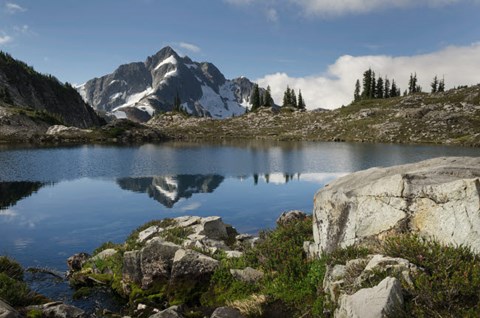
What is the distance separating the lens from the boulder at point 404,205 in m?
10.7

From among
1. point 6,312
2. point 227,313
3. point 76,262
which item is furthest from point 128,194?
point 227,313

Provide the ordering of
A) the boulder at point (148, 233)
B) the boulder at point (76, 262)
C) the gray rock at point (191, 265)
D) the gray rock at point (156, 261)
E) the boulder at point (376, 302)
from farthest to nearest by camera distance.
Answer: the boulder at point (148, 233)
the boulder at point (76, 262)
the gray rock at point (156, 261)
the gray rock at point (191, 265)
the boulder at point (376, 302)

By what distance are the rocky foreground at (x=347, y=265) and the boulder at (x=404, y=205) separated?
0.03 m

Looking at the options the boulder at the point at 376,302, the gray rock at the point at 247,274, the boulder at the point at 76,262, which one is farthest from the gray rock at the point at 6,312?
the boulder at the point at 76,262

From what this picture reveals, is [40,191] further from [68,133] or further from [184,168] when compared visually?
[68,133]

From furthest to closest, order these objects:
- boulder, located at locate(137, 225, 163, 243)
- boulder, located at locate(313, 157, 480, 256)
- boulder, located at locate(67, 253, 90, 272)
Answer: boulder, located at locate(137, 225, 163, 243)
boulder, located at locate(67, 253, 90, 272)
boulder, located at locate(313, 157, 480, 256)

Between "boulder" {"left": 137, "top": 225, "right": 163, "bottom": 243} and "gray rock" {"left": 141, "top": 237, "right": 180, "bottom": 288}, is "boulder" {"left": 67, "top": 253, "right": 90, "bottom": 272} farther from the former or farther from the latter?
"gray rock" {"left": 141, "top": 237, "right": 180, "bottom": 288}

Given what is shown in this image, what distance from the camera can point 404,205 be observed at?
12.3 metres

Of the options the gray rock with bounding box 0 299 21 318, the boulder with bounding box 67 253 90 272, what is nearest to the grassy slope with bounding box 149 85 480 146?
the boulder with bounding box 67 253 90 272

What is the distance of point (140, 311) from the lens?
50.4ft

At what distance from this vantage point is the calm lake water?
29672mm

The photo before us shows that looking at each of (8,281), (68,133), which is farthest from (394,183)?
(68,133)

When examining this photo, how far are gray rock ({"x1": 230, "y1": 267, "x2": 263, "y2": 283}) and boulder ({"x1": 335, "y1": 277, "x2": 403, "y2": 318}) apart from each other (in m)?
5.82

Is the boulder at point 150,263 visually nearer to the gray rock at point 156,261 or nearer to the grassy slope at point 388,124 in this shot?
the gray rock at point 156,261
